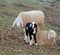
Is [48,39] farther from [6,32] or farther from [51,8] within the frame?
[51,8]

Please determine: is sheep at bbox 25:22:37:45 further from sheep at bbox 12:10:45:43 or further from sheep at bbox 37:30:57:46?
sheep at bbox 12:10:45:43

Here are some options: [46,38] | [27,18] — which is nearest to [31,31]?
[46,38]

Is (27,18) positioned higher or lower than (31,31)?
higher

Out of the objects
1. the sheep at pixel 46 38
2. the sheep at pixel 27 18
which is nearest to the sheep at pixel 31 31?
the sheep at pixel 46 38

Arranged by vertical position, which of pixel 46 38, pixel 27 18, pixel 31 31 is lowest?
pixel 46 38

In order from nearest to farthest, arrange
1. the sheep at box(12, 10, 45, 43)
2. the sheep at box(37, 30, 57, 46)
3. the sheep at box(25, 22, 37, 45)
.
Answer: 1. the sheep at box(25, 22, 37, 45)
2. the sheep at box(37, 30, 57, 46)
3. the sheep at box(12, 10, 45, 43)

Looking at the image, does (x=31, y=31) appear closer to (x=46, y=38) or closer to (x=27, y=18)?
(x=46, y=38)

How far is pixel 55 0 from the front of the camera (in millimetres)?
29062

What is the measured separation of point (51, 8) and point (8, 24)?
10.9 meters

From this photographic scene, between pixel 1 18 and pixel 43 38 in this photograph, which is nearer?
pixel 43 38

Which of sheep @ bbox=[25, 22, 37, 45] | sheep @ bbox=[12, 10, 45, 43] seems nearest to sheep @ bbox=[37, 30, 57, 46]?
sheep @ bbox=[25, 22, 37, 45]

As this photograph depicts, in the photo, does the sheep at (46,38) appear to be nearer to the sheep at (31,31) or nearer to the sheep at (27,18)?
the sheep at (31,31)

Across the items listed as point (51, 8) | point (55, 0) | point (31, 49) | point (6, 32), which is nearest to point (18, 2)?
point (51, 8)

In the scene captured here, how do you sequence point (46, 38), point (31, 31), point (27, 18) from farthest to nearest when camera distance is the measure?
point (27, 18) → point (46, 38) → point (31, 31)
